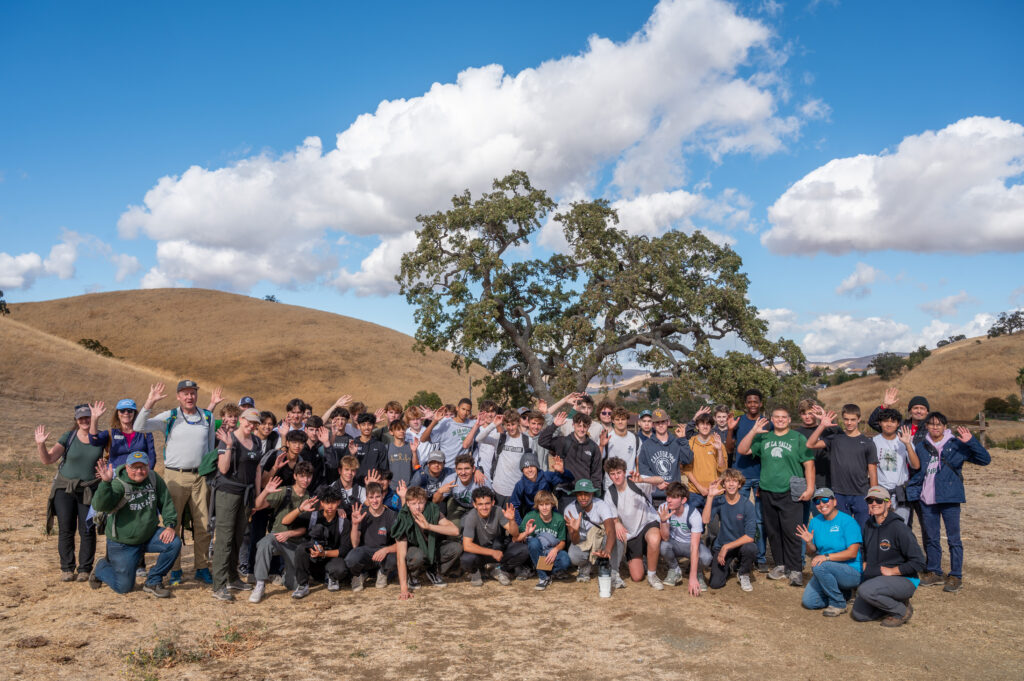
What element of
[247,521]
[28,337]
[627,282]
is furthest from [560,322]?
[28,337]

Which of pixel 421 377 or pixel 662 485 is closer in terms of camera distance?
pixel 662 485

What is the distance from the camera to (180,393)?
726cm

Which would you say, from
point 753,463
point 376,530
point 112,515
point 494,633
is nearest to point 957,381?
point 753,463

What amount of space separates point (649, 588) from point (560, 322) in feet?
47.5

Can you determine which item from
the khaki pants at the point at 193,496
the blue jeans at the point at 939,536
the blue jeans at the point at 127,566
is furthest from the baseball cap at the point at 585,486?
the blue jeans at the point at 127,566

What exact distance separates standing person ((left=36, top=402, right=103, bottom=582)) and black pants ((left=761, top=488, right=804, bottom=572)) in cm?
749

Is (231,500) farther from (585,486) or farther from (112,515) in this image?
(585,486)

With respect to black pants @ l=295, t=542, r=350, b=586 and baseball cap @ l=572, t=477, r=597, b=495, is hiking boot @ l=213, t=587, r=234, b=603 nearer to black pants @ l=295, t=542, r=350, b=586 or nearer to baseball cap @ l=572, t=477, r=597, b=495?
black pants @ l=295, t=542, r=350, b=586

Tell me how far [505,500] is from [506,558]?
69 centimetres

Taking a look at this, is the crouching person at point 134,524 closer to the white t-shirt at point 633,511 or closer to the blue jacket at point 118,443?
the blue jacket at point 118,443

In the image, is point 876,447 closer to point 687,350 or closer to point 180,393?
point 180,393

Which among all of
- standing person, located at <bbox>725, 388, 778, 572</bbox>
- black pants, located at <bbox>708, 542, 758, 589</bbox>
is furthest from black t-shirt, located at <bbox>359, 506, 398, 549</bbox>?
standing person, located at <bbox>725, 388, 778, 572</bbox>

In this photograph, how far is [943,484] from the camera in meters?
7.38

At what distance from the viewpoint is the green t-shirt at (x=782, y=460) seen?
25.2 ft
